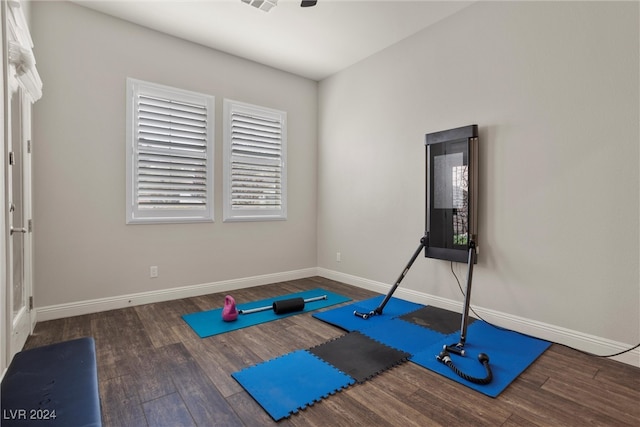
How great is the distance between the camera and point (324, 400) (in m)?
1.91

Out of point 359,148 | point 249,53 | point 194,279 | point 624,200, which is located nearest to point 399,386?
point 624,200

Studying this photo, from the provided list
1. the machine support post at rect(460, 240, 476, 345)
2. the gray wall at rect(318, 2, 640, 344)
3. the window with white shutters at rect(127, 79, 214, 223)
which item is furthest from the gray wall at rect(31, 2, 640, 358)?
the machine support post at rect(460, 240, 476, 345)

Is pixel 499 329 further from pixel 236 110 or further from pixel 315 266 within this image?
pixel 236 110

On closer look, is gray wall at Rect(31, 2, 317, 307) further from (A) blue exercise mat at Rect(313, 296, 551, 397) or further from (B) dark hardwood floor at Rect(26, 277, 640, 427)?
(A) blue exercise mat at Rect(313, 296, 551, 397)

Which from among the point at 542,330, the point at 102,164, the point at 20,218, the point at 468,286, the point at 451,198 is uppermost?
the point at 102,164

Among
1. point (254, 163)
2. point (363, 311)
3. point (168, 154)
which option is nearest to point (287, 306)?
point (363, 311)

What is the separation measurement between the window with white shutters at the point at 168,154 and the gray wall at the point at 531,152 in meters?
2.26

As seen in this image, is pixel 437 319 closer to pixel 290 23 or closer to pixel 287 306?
pixel 287 306

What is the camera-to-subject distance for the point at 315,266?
5.31m

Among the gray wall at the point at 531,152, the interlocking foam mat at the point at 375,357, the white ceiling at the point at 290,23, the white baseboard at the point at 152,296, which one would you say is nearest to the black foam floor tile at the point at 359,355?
the interlocking foam mat at the point at 375,357

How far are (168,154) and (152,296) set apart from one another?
1673 mm

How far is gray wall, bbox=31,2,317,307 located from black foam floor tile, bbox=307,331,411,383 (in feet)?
Result: 7.28

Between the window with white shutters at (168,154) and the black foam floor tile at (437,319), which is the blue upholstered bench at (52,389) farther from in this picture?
the black foam floor tile at (437,319)

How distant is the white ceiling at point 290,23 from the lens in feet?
10.8
